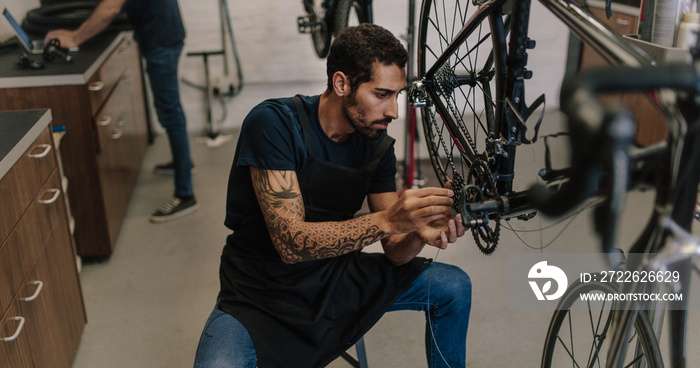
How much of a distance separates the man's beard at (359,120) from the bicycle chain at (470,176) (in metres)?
0.19

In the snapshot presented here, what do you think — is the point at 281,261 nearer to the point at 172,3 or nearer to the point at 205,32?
the point at 172,3

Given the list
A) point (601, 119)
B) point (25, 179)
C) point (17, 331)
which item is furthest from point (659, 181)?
point (25, 179)

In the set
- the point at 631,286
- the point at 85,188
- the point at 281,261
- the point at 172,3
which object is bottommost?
the point at 85,188

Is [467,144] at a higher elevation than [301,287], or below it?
higher

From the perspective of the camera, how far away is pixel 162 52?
2826 mm

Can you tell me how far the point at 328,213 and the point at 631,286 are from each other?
76 cm

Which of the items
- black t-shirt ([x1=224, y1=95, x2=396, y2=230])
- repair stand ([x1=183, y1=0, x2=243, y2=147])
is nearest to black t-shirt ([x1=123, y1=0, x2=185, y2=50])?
repair stand ([x1=183, y1=0, x2=243, y2=147])

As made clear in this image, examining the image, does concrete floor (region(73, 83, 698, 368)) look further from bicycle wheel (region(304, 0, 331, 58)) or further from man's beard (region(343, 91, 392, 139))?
bicycle wheel (region(304, 0, 331, 58))

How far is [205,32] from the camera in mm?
3760

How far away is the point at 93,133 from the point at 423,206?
A: 1.60 meters

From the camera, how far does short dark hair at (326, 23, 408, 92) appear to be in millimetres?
1407

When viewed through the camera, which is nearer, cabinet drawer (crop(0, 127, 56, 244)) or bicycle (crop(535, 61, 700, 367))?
bicycle (crop(535, 61, 700, 367))

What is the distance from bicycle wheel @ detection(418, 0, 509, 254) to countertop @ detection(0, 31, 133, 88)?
Answer: 4.17 ft

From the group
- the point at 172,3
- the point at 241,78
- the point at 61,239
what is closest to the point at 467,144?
the point at 61,239
